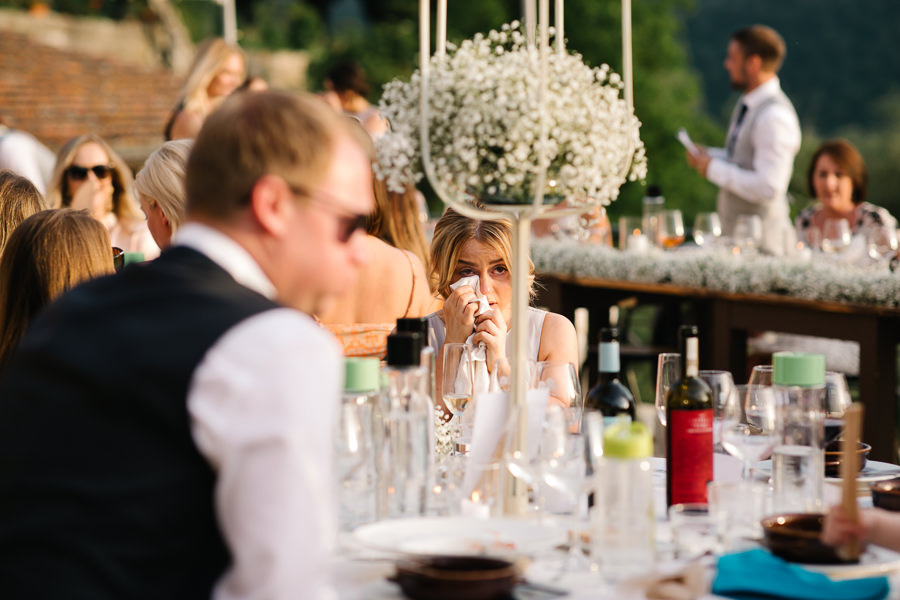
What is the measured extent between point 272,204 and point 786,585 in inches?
36.7

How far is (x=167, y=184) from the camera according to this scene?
133 inches

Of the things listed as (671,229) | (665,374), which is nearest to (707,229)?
(671,229)

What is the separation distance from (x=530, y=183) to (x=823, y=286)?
325 centimetres

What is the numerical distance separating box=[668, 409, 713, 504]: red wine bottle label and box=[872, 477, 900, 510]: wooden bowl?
12.5 inches

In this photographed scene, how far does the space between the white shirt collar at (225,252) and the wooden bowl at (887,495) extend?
1.27 m

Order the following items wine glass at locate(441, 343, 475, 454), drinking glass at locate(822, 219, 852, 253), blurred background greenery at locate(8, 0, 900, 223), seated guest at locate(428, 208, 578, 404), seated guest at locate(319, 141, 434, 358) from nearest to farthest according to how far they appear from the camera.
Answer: wine glass at locate(441, 343, 475, 454)
seated guest at locate(428, 208, 578, 404)
seated guest at locate(319, 141, 434, 358)
drinking glass at locate(822, 219, 852, 253)
blurred background greenery at locate(8, 0, 900, 223)

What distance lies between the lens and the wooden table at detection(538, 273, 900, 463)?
15.2 feet

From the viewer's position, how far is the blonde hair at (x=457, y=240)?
3375 millimetres

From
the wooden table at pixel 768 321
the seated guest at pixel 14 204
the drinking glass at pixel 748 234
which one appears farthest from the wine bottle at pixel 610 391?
the drinking glass at pixel 748 234

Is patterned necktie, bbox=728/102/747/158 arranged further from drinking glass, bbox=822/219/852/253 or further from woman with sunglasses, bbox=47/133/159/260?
woman with sunglasses, bbox=47/133/159/260

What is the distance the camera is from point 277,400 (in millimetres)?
1232

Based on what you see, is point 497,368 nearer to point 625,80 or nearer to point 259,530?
point 625,80

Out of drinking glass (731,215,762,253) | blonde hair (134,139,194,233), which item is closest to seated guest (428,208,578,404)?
blonde hair (134,139,194,233)

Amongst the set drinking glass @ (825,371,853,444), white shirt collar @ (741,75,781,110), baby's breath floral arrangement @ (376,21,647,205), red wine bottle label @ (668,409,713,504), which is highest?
white shirt collar @ (741,75,781,110)
